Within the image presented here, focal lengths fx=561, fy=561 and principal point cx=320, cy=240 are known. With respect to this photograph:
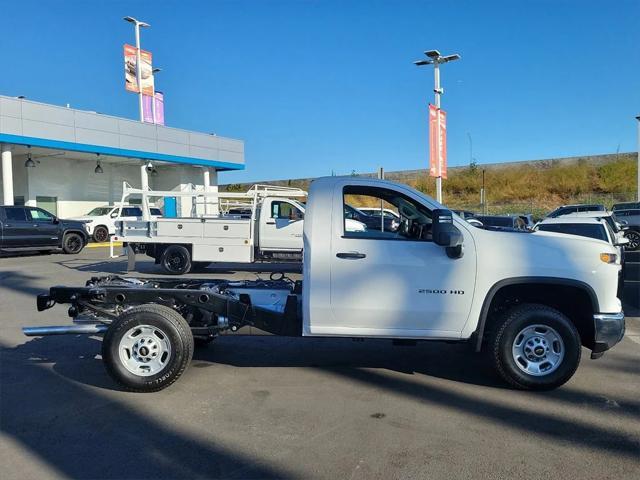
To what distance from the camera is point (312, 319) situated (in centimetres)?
528

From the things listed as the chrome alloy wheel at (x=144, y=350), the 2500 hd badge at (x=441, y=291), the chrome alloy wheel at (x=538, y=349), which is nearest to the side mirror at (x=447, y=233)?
the 2500 hd badge at (x=441, y=291)

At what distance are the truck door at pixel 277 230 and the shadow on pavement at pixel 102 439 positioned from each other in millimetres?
8713

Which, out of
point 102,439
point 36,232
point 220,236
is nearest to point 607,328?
point 102,439

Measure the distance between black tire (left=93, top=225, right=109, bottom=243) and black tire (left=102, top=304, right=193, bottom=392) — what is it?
22.4 m

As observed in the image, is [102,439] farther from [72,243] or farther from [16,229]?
[72,243]

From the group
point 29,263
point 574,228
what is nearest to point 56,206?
point 29,263

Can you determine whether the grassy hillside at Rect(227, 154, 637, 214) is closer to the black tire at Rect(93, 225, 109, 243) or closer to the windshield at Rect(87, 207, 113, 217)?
the windshield at Rect(87, 207, 113, 217)

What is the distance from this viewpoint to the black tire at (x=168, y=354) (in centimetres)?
520

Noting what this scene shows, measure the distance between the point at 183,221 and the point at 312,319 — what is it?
9299mm

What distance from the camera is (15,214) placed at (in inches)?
759

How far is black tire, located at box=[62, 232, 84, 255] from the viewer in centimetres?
2019

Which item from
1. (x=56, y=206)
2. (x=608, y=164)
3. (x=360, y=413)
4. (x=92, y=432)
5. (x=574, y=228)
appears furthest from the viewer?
(x=608, y=164)

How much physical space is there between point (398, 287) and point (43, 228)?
58.6 feet

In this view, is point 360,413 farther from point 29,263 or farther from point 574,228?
point 29,263
